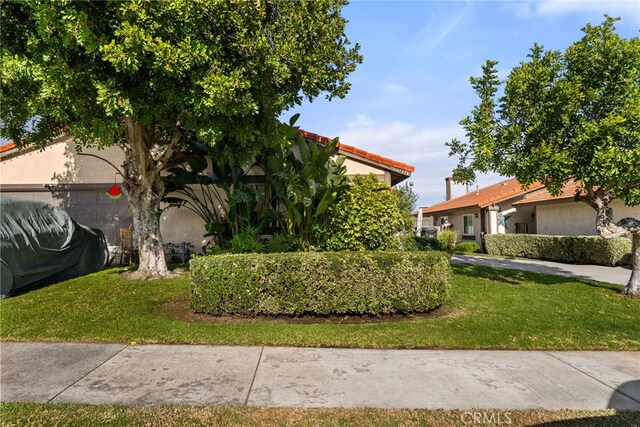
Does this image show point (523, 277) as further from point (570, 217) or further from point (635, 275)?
point (570, 217)

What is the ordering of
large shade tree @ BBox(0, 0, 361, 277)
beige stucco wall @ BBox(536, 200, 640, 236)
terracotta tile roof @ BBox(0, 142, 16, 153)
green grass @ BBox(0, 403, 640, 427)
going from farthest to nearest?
→ beige stucco wall @ BBox(536, 200, 640, 236), terracotta tile roof @ BBox(0, 142, 16, 153), large shade tree @ BBox(0, 0, 361, 277), green grass @ BBox(0, 403, 640, 427)

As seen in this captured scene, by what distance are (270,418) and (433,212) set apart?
28.7 m

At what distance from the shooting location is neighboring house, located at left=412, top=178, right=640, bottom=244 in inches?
634

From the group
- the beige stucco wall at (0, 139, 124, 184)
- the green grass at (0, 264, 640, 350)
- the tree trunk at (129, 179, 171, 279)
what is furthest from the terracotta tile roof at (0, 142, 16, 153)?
the green grass at (0, 264, 640, 350)

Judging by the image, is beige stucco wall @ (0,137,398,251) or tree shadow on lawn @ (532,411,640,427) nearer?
tree shadow on lawn @ (532,411,640,427)

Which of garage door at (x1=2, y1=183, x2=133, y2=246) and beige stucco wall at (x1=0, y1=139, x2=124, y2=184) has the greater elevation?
beige stucco wall at (x1=0, y1=139, x2=124, y2=184)

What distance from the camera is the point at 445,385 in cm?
376

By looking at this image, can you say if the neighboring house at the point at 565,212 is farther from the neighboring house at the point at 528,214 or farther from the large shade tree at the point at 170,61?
the large shade tree at the point at 170,61

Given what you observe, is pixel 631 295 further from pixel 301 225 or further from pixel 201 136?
pixel 201 136

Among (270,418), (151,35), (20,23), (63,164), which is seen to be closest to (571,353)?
(270,418)

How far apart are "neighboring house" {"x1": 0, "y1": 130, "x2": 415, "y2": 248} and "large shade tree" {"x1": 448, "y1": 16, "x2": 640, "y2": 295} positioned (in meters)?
3.67

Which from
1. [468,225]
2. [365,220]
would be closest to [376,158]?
[365,220]

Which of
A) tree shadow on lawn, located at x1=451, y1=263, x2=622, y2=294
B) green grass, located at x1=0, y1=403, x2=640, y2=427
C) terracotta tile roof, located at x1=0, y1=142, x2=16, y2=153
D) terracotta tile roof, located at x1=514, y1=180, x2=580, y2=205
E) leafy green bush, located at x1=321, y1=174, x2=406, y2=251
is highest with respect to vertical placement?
terracotta tile roof, located at x1=0, y1=142, x2=16, y2=153

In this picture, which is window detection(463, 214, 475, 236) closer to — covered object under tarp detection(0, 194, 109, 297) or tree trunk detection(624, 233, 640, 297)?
tree trunk detection(624, 233, 640, 297)
